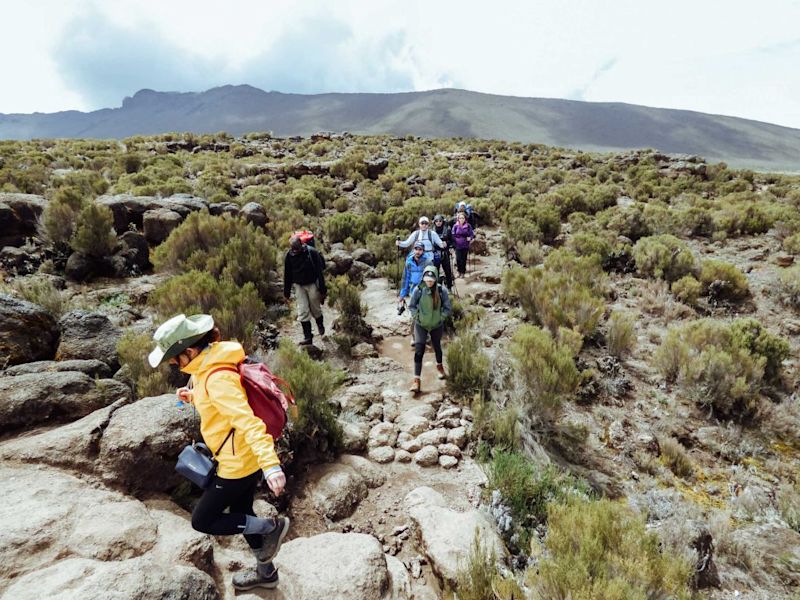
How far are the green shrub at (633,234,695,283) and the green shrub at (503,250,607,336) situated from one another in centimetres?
121

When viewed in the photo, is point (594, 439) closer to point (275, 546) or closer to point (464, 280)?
point (275, 546)

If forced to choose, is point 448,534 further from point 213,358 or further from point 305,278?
point 305,278

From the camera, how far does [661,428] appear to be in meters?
5.38

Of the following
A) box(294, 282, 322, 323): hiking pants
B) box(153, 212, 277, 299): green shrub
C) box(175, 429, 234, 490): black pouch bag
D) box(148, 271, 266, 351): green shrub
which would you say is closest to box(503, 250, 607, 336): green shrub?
box(294, 282, 322, 323): hiking pants

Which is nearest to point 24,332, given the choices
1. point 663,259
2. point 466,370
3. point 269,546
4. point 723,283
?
point 269,546

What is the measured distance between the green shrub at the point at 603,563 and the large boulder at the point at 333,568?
43.3 inches

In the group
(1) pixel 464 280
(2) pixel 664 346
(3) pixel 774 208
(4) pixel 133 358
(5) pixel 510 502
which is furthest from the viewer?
(3) pixel 774 208

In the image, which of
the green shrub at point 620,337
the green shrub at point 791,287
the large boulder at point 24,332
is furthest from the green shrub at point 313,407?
the green shrub at point 791,287

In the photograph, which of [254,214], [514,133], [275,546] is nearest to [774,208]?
[254,214]

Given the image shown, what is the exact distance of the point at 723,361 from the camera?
5.70 meters

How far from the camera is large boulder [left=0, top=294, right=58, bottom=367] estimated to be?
429cm

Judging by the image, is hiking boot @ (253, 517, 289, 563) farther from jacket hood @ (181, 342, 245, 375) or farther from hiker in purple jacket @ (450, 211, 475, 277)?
hiker in purple jacket @ (450, 211, 475, 277)

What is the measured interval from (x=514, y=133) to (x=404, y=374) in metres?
140

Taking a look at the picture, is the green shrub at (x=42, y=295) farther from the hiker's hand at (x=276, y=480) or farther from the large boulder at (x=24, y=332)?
the hiker's hand at (x=276, y=480)
